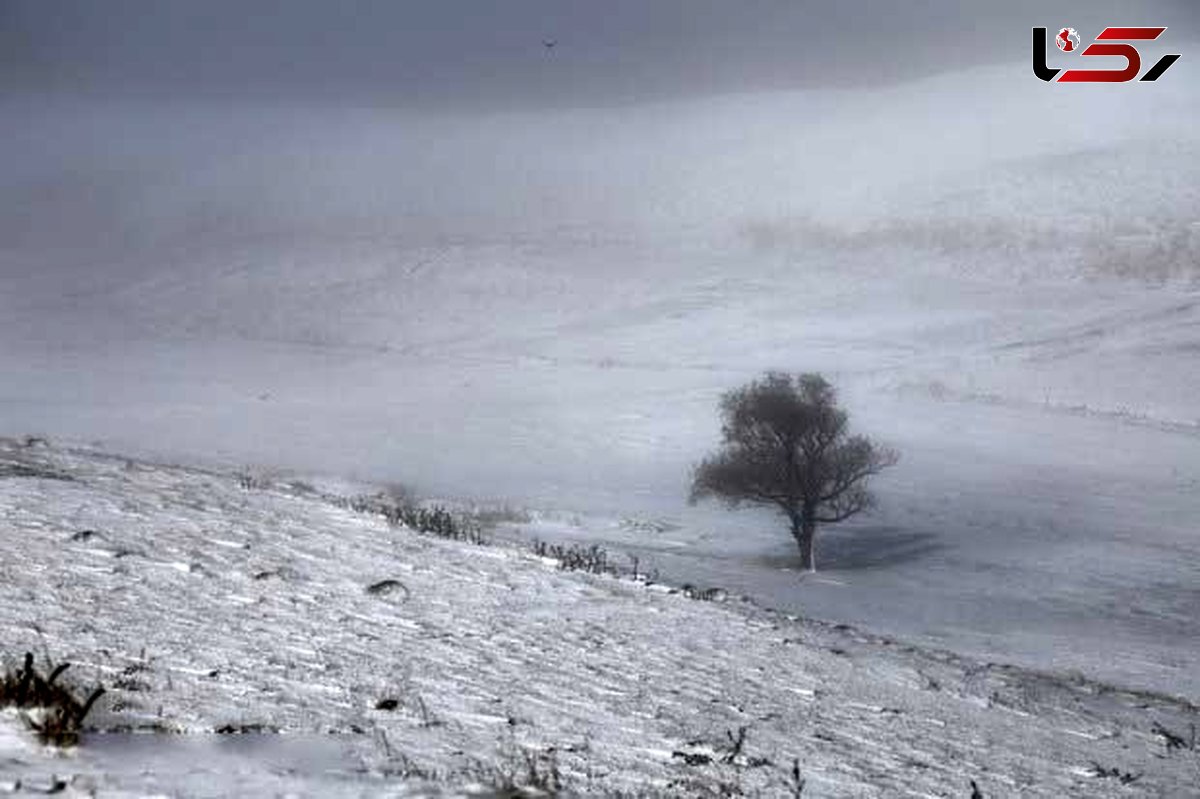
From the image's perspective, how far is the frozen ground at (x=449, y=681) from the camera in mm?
6219

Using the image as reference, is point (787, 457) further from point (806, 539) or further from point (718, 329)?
point (718, 329)

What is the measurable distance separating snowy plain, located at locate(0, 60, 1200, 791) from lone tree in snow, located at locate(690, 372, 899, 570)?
1584 mm

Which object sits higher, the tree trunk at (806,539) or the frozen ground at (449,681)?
the frozen ground at (449,681)

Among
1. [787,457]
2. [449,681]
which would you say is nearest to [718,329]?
[787,457]

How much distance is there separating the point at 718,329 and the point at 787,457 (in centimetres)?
4074

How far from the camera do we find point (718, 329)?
79.9 m

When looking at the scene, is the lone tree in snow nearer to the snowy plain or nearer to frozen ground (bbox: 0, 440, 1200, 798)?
the snowy plain

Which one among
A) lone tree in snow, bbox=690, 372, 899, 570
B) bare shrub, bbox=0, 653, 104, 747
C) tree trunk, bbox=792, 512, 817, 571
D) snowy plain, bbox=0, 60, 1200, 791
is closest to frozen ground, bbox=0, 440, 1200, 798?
bare shrub, bbox=0, 653, 104, 747

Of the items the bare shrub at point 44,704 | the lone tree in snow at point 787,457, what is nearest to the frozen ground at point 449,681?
the bare shrub at point 44,704

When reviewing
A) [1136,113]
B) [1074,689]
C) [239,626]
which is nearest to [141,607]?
[239,626]

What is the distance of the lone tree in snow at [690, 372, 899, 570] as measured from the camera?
39.6 metres

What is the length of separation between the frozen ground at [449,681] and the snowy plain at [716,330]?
9.06 meters

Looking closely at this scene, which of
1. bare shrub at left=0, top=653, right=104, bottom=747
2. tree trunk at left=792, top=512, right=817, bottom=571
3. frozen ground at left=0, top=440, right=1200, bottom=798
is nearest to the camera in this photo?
bare shrub at left=0, top=653, right=104, bottom=747

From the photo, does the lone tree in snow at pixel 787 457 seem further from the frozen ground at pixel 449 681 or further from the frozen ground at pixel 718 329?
the frozen ground at pixel 449 681
